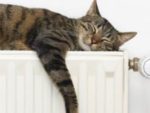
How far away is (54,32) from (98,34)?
0.12 metres

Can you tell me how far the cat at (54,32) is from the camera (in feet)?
3.24

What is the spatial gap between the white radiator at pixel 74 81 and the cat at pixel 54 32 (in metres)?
0.04

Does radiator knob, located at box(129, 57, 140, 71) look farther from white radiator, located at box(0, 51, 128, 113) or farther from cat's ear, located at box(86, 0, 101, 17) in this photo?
cat's ear, located at box(86, 0, 101, 17)

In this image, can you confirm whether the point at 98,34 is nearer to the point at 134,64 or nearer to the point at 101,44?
the point at 101,44

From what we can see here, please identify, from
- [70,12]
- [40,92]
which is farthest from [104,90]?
[70,12]

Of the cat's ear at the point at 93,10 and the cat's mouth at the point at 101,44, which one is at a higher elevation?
the cat's ear at the point at 93,10

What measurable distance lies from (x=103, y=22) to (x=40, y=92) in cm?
27

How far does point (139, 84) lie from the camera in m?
1.15

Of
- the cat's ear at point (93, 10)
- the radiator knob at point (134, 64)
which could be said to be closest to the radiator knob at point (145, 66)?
the radiator knob at point (134, 64)

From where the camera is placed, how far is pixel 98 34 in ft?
3.34

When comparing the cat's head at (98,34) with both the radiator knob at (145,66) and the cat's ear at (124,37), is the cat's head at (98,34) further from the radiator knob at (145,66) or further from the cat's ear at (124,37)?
the radiator knob at (145,66)

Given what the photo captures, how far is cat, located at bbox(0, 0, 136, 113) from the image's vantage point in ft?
3.24

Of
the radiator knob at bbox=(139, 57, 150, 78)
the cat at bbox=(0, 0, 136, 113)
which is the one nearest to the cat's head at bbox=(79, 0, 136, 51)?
the cat at bbox=(0, 0, 136, 113)

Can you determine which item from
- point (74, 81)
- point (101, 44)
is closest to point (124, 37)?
point (101, 44)
